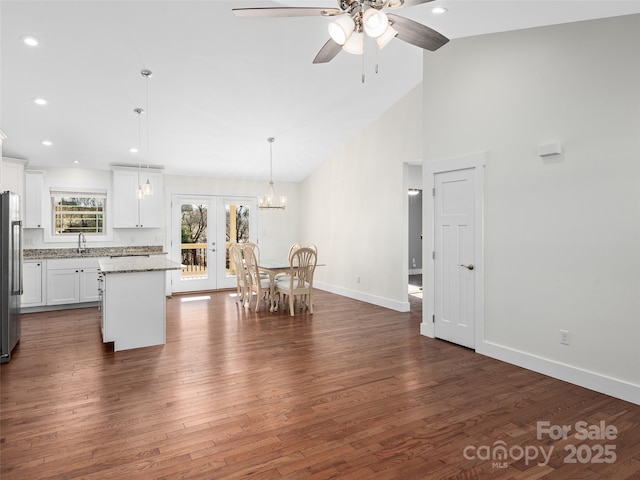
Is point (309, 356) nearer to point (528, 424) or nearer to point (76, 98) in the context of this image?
point (528, 424)

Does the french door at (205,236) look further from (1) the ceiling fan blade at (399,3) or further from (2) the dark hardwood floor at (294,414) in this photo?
(1) the ceiling fan blade at (399,3)

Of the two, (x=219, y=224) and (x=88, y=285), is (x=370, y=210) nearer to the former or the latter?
(x=219, y=224)

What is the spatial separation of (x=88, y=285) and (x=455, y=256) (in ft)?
19.1

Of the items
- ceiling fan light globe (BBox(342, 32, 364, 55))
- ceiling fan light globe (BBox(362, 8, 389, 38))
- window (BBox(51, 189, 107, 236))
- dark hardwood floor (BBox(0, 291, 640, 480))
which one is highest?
ceiling fan light globe (BBox(342, 32, 364, 55))

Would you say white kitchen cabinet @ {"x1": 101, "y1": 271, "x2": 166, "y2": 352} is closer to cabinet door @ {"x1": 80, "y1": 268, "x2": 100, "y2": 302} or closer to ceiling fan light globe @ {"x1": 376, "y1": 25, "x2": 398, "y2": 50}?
cabinet door @ {"x1": 80, "y1": 268, "x2": 100, "y2": 302}

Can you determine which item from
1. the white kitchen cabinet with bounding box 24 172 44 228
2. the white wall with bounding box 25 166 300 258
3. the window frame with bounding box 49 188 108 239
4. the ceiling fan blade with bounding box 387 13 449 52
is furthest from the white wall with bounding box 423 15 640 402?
the white kitchen cabinet with bounding box 24 172 44 228

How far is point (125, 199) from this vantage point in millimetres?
6852

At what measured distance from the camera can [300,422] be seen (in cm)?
252

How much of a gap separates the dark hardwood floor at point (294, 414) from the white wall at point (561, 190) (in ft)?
1.35

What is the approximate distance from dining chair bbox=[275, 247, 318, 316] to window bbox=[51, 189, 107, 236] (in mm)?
3754

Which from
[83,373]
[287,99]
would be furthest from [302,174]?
[83,373]

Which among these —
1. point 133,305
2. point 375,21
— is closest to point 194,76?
point 133,305

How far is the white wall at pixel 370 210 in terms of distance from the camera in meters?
5.85

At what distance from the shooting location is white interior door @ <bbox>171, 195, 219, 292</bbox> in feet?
25.3
